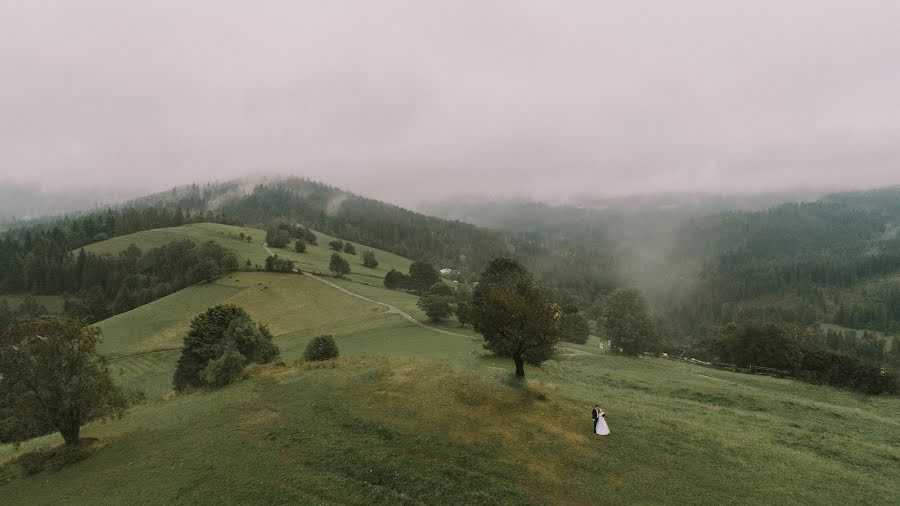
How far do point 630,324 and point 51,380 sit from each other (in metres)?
68.9

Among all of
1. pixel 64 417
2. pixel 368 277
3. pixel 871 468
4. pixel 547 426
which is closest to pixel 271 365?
pixel 64 417

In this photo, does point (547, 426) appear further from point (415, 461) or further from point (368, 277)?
point (368, 277)

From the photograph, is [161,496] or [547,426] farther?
[547,426]

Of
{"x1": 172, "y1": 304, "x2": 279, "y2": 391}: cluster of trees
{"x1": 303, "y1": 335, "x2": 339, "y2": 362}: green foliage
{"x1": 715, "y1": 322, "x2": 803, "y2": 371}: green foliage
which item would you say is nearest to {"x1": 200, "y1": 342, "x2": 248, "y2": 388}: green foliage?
{"x1": 172, "y1": 304, "x2": 279, "y2": 391}: cluster of trees

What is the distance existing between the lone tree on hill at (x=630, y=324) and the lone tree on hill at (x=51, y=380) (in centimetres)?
6388

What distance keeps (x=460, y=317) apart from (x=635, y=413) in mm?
55439

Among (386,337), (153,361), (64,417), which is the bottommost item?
(153,361)

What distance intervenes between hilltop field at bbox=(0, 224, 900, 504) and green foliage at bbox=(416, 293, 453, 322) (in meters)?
44.4

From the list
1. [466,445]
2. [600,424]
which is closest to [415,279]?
[600,424]

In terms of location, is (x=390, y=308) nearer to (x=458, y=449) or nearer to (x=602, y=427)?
(x=458, y=449)

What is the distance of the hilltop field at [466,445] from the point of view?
21156 millimetres

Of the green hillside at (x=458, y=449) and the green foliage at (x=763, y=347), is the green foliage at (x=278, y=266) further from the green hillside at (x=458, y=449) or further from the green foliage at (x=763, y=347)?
the green foliage at (x=763, y=347)

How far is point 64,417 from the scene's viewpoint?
29.9m

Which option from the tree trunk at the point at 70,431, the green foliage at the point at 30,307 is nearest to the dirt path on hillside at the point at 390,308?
the tree trunk at the point at 70,431
